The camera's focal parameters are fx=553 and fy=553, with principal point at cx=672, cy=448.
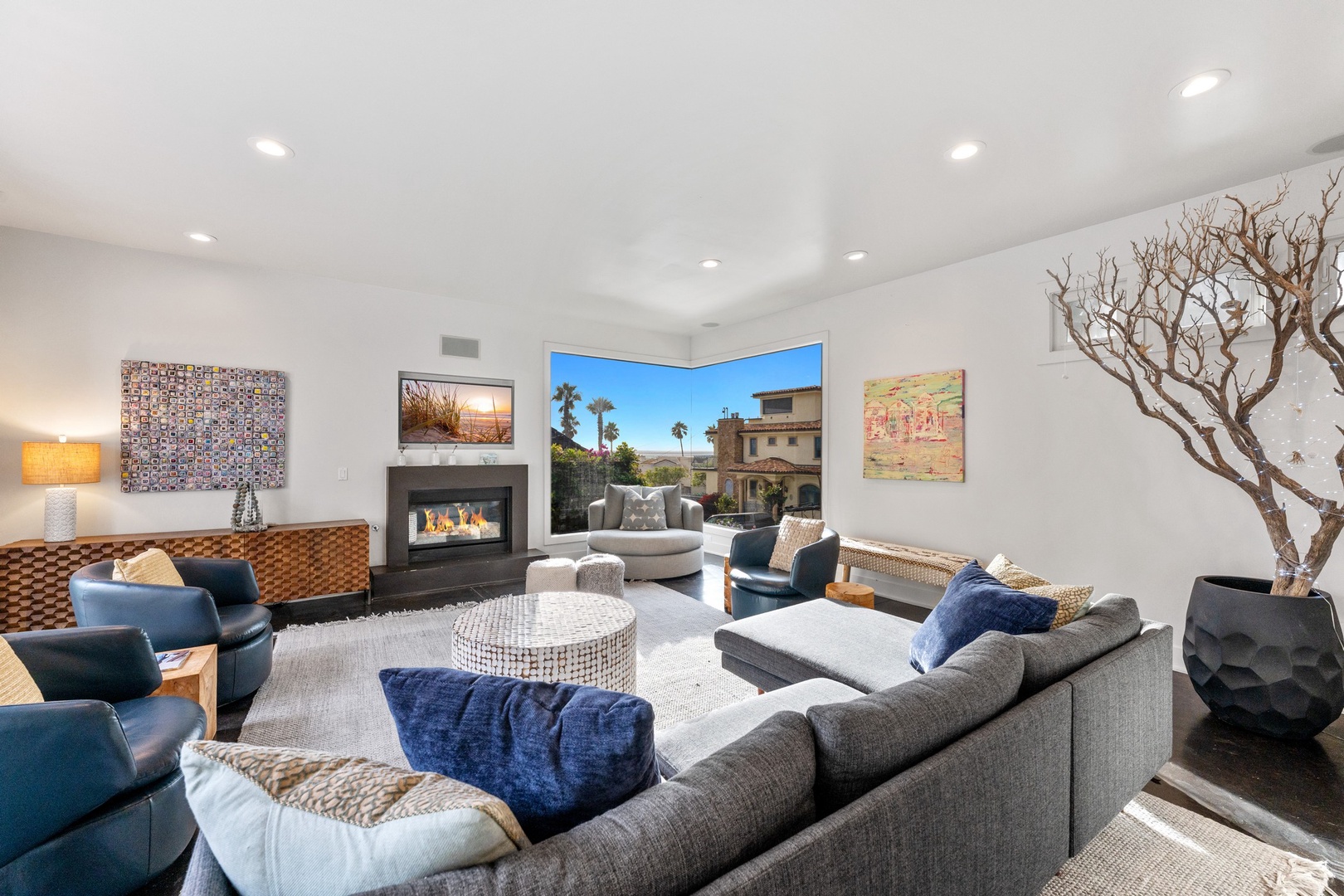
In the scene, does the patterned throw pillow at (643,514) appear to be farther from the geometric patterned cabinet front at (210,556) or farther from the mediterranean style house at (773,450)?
the geometric patterned cabinet front at (210,556)

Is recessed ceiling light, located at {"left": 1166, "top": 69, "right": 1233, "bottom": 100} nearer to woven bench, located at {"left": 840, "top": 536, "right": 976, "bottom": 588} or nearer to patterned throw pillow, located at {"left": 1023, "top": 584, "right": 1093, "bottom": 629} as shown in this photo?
patterned throw pillow, located at {"left": 1023, "top": 584, "right": 1093, "bottom": 629}

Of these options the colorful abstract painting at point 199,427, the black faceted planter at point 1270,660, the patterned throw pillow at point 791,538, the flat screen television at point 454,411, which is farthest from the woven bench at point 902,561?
the colorful abstract painting at point 199,427

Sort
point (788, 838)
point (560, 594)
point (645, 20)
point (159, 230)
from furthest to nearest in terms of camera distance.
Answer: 1. point (159, 230)
2. point (560, 594)
3. point (645, 20)
4. point (788, 838)

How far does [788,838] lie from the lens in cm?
85

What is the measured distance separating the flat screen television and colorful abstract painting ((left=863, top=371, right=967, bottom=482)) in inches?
140

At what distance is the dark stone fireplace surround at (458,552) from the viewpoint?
15.5ft

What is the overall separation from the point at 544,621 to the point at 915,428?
342 cm

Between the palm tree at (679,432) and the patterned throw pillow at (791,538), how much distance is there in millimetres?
3114

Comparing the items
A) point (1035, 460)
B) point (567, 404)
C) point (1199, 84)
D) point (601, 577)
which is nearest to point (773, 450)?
point (567, 404)

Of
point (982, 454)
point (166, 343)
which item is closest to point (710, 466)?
point (982, 454)

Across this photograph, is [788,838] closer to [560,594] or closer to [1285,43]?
[560,594]

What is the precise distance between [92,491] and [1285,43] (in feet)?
22.7

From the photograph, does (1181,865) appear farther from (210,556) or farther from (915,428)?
(210,556)

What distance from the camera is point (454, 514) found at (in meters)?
5.44
